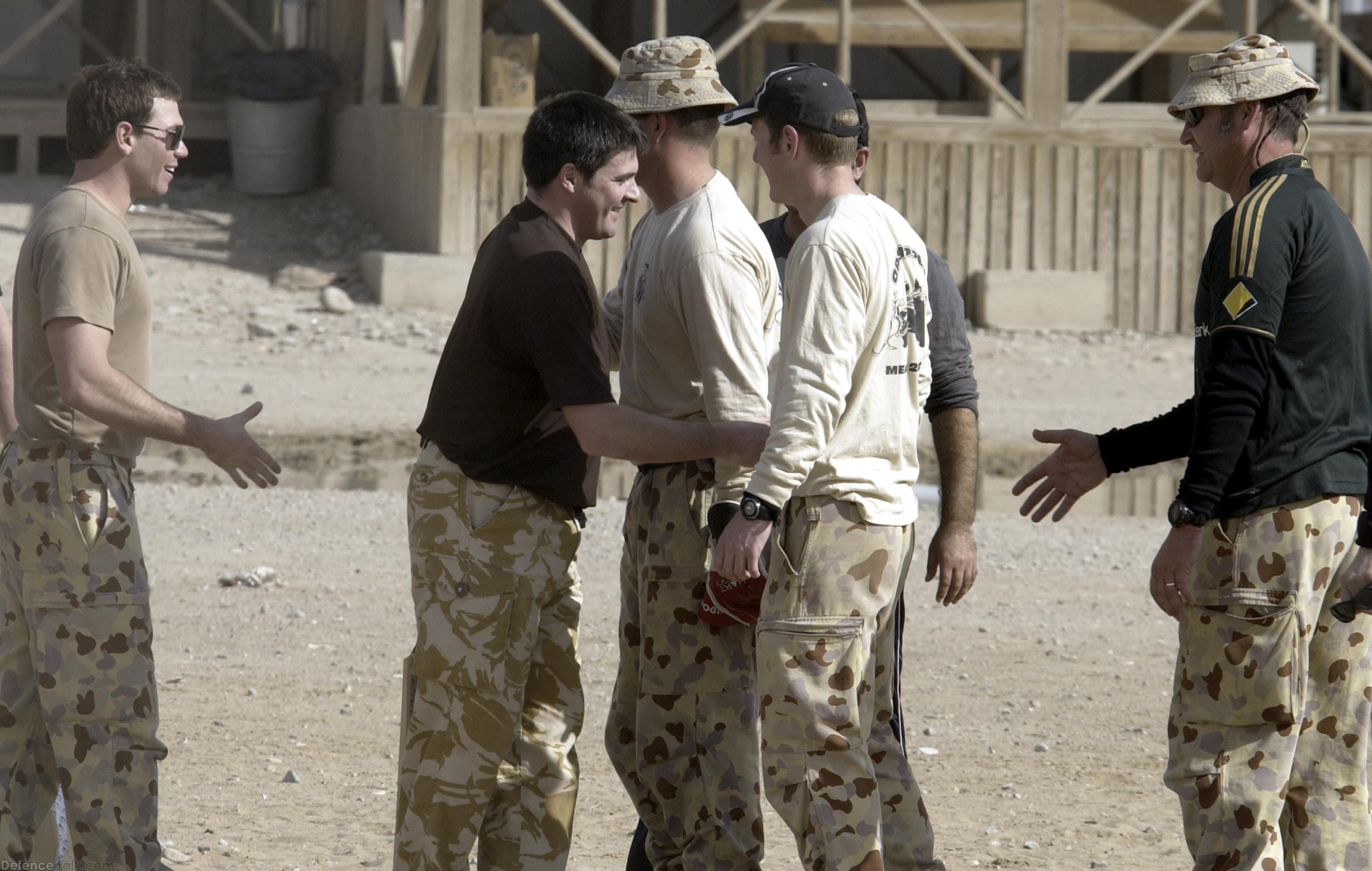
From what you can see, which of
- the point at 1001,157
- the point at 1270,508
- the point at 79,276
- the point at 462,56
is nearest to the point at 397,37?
the point at 462,56

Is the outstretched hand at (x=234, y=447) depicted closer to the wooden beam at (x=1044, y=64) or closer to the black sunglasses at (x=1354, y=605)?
the black sunglasses at (x=1354, y=605)

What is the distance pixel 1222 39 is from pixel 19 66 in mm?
13278

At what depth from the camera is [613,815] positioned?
473 centimetres

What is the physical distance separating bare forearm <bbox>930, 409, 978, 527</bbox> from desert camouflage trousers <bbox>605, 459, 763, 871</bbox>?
2.23 feet

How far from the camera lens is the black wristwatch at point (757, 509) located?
3.24 meters

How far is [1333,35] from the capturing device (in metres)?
14.7

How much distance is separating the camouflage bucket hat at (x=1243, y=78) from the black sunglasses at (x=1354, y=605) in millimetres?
1077

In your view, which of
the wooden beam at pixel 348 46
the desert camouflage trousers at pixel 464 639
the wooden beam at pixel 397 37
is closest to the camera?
the desert camouflage trousers at pixel 464 639

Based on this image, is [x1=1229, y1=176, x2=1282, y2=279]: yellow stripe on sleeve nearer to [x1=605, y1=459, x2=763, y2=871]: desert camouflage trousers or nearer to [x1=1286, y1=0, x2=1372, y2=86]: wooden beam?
[x1=605, y1=459, x2=763, y2=871]: desert camouflage trousers

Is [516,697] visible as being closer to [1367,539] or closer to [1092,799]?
[1367,539]

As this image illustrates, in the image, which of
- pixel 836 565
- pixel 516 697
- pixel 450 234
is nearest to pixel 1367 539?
pixel 836 565

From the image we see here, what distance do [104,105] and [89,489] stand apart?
870 millimetres

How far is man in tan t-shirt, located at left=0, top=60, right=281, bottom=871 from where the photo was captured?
11.4ft

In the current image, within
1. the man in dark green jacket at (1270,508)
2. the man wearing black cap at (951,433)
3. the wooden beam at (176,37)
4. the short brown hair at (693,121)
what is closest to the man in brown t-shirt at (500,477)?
the short brown hair at (693,121)
